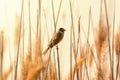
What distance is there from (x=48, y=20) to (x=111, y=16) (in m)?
0.38

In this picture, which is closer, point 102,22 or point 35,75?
point 35,75

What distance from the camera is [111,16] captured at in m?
1.27

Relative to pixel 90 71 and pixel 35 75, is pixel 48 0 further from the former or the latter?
pixel 35 75

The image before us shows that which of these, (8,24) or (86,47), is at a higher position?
(8,24)

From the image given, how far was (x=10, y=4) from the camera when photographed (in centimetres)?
170

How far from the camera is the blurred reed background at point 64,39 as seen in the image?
1021mm

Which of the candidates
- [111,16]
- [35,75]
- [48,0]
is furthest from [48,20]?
[35,75]

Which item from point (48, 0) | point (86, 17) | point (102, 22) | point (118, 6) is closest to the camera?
point (102, 22)

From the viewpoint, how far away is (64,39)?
152 cm

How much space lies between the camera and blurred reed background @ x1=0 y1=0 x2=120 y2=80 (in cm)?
102

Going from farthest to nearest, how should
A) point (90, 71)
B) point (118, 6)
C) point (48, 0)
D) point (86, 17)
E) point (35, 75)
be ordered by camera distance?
point (48, 0), point (86, 17), point (118, 6), point (90, 71), point (35, 75)

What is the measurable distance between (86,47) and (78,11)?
313 mm

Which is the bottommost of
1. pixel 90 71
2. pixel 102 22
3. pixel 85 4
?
pixel 90 71

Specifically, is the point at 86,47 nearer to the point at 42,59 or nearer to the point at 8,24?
the point at 42,59
